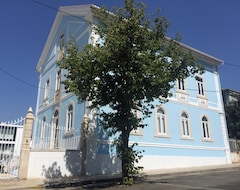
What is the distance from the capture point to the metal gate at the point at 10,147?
11344 mm

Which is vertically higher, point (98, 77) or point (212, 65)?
point (212, 65)

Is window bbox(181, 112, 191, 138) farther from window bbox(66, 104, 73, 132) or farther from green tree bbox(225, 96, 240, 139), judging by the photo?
green tree bbox(225, 96, 240, 139)

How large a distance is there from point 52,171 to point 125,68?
6536 mm

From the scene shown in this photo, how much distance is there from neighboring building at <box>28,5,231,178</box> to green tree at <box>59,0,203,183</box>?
3.90 m

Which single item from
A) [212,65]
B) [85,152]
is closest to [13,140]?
[85,152]

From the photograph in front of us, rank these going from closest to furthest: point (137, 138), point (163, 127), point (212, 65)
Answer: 1. point (137, 138)
2. point (163, 127)
3. point (212, 65)

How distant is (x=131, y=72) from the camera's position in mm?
9016

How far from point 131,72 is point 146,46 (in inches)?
53.2

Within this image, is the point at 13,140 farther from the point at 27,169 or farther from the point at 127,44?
the point at 127,44

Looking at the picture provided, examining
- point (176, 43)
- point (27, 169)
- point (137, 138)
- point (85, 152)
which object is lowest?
point (27, 169)

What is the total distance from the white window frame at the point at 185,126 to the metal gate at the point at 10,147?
11.4 meters

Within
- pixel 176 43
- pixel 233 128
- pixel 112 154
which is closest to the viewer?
pixel 176 43

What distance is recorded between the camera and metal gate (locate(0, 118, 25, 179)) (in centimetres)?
1134

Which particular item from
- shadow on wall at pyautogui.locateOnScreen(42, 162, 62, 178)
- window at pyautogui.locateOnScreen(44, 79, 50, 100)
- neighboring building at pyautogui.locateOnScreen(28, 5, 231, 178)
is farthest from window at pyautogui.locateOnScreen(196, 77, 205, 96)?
shadow on wall at pyautogui.locateOnScreen(42, 162, 62, 178)
